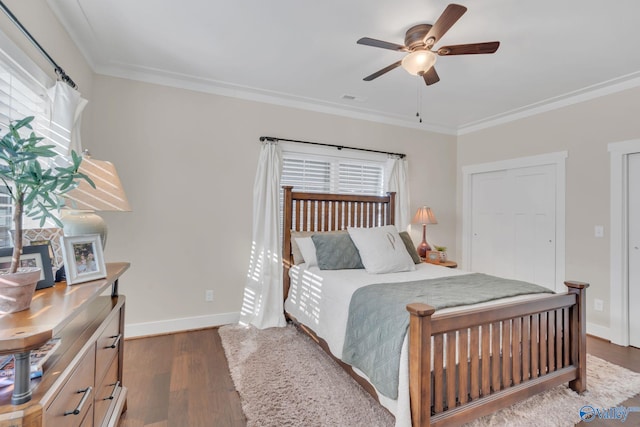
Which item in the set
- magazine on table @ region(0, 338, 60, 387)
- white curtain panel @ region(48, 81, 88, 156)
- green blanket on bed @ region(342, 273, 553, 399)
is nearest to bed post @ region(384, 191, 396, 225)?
green blanket on bed @ region(342, 273, 553, 399)

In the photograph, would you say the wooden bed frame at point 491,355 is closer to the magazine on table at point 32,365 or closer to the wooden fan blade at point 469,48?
the magazine on table at point 32,365

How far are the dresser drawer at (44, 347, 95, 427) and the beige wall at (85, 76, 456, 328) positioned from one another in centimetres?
182

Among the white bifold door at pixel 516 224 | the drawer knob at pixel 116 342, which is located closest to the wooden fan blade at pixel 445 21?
the drawer knob at pixel 116 342

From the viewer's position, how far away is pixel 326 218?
3.61 m

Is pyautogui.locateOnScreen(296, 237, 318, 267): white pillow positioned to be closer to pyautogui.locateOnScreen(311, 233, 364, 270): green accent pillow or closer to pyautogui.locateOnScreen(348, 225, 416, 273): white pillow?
pyautogui.locateOnScreen(311, 233, 364, 270): green accent pillow

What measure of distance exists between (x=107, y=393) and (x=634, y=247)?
4379 millimetres

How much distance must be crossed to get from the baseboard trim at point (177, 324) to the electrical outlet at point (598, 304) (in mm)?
3734

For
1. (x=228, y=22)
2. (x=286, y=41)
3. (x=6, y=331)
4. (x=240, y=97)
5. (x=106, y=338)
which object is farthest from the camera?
(x=240, y=97)

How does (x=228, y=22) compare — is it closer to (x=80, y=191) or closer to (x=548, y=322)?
(x=80, y=191)

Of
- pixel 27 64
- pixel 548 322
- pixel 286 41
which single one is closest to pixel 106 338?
pixel 27 64

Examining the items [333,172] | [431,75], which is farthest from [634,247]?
[333,172]

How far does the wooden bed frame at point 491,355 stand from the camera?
1484 mm

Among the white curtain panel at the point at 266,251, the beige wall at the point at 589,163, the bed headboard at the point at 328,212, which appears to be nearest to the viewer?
the beige wall at the point at 589,163

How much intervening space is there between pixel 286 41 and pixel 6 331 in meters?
2.39
